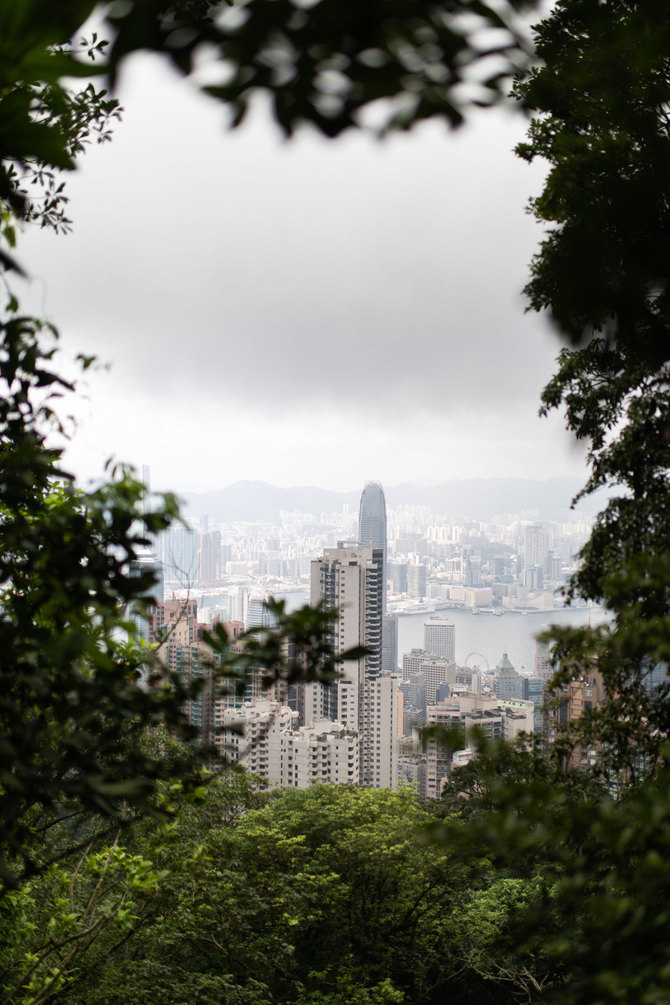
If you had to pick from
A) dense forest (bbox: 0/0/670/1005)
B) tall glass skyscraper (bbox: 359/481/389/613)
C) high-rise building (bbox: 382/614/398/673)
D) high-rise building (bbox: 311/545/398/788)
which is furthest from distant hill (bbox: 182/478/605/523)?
dense forest (bbox: 0/0/670/1005)

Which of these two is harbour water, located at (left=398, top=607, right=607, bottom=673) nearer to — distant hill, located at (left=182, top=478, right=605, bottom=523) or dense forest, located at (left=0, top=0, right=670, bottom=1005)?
distant hill, located at (left=182, top=478, right=605, bottom=523)

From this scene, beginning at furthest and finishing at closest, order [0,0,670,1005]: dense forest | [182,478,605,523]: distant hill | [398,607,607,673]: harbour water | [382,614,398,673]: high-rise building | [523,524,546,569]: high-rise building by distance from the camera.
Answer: [182,478,605,523]: distant hill, [523,524,546,569]: high-rise building, [382,614,398,673]: high-rise building, [398,607,607,673]: harbour water, [0,0,670,1005]: dense forest

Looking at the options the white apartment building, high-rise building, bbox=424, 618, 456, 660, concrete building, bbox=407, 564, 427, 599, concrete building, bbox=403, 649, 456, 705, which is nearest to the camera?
the white apartment building

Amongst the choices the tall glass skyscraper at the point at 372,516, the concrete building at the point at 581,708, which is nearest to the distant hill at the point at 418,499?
the tall glass skyscraper at the point at 372,516

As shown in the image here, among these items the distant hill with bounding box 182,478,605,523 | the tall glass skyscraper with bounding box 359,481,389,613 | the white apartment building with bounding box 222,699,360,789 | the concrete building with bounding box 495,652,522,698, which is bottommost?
the white apartment building with bounding box 222,699,360,789

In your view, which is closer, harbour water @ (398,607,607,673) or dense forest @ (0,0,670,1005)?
dense forest @ (0,0,670,1005)

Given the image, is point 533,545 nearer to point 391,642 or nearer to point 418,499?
point 391,642

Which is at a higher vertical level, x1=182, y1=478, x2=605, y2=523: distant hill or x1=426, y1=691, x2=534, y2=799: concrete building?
x1=182, y1=478, x2=605, y2=523: distant hill

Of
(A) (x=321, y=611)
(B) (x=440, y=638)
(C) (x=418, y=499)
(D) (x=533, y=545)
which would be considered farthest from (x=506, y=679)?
(C) (x=418, y=499)
